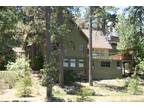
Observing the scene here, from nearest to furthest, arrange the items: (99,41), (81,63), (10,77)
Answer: (10,77) < (81,63) < (99,41)

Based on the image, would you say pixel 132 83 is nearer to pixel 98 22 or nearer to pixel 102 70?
pixel 98 22

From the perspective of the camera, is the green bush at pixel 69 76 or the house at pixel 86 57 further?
the house at pixel 86 57

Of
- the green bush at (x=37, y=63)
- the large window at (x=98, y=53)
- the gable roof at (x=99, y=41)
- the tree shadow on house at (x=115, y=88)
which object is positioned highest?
the gable roof at (x=99, y=41)

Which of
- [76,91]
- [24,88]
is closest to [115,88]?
[76,91]

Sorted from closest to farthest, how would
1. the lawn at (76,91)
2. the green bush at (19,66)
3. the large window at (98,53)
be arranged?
the lawn at (76,91) → the green bush at (19,66) → the large window at (98,53)

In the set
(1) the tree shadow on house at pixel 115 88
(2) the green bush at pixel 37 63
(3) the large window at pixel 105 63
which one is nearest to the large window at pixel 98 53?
(3) the large window at pixel 105 63

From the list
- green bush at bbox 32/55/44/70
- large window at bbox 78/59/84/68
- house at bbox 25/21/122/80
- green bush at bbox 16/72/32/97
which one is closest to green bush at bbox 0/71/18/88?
green bush at bbox 16/72/32/97

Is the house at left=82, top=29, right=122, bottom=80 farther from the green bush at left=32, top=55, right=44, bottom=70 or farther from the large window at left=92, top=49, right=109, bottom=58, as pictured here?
the green bush at left=32, top=55, right=44, bottom=70

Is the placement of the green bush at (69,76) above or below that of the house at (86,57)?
below

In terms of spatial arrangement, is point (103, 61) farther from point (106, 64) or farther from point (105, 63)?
point (106, 64)


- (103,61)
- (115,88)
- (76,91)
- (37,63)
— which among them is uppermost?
(37,63)

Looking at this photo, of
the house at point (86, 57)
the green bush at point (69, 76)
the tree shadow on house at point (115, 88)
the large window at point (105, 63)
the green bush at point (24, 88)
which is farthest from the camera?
the large window at point (105, 63)

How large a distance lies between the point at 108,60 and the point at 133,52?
2.31 m

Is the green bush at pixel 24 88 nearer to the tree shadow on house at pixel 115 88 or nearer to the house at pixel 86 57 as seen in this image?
the tree shadow on house at pixel 115 88
